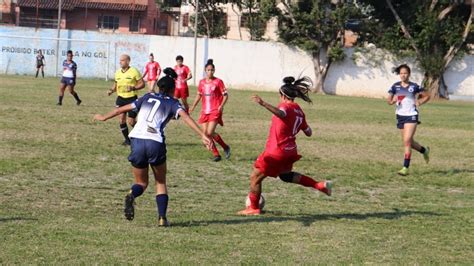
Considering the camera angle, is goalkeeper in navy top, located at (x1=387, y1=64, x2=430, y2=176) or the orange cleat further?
goalkeeper in navy top, located at (x1=387, y1=64, x2=430, y2=176)

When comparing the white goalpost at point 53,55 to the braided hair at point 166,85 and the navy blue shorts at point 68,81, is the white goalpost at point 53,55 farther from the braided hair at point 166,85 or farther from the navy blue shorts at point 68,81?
the braided hair at point 166,85

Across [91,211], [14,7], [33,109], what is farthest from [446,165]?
[14,7]

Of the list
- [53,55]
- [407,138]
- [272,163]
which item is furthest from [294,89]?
[53,55]

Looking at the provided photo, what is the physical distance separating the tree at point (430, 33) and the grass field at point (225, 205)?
90.8 ft

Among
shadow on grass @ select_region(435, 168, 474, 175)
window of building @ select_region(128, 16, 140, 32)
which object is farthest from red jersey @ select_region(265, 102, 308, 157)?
window of building @ select_region(128, 16, 140, 32)

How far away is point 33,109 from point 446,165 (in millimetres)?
12645

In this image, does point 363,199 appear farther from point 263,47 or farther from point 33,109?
point 263,47

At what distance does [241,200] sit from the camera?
1107 cm

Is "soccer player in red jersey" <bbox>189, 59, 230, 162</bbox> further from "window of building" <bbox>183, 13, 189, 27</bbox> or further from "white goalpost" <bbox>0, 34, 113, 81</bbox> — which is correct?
"window of building" <bbox>183, 13, 189, 27</bbox>

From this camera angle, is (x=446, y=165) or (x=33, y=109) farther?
(x=33, y=109)

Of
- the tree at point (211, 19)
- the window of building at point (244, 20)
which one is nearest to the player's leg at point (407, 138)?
the tree at point (211, 19)

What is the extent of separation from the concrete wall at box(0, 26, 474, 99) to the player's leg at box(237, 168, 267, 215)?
3985 cm

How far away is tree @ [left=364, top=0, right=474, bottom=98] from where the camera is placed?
46812 millimetres

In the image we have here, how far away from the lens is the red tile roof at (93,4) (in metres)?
62.4
